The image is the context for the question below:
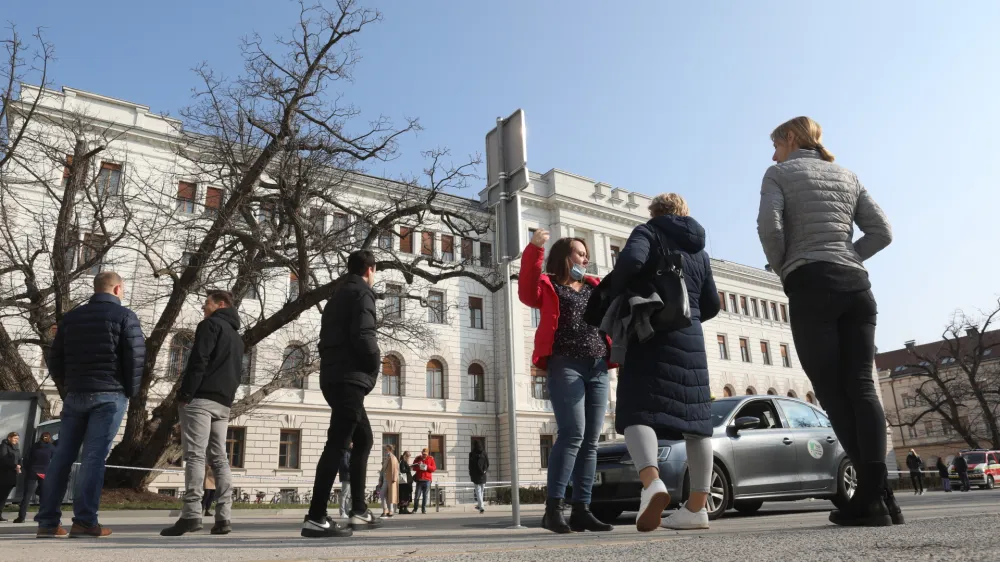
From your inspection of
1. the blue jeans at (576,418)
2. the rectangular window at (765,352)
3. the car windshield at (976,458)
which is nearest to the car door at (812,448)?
the blue jeans at (576,418)

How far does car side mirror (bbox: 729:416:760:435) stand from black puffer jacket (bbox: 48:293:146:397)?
205 inches

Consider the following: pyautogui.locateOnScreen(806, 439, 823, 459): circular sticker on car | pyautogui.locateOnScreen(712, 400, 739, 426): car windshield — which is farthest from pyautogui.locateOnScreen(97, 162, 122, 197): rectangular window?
pyautogui.locateOnScreen(806, 439, 823, 459): circular sticker on car

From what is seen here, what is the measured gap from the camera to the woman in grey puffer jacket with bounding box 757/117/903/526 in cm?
344

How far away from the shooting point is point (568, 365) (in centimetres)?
459

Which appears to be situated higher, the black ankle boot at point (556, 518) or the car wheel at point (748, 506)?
the black ankle boot at point (556, 518)

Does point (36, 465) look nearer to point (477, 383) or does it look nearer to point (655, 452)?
point (655, 452)

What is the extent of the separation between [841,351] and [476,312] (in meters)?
35.7

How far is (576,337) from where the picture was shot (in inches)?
182

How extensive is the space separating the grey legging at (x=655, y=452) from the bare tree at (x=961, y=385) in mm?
43749

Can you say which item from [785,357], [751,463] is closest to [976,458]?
[785,357]

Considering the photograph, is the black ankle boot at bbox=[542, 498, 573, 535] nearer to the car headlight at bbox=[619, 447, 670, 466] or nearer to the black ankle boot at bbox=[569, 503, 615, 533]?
the black ankle boot at bbox=[569, 503, 615, 533]

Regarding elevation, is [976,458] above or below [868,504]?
below

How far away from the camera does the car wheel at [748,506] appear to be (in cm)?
765

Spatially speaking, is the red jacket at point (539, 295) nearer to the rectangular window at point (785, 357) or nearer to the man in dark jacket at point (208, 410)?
the man in dark jacket at point (208, 410)
